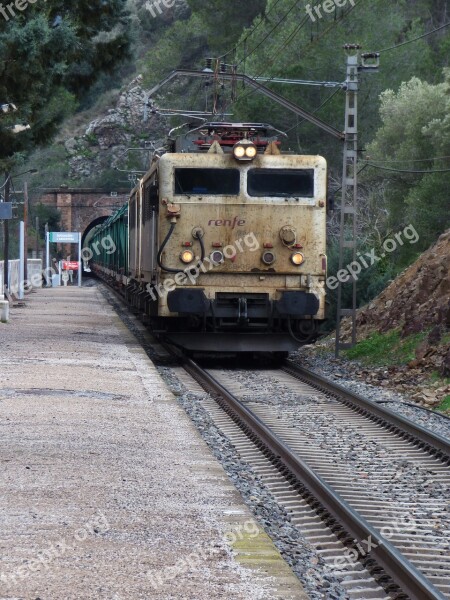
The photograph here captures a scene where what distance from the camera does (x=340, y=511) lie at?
8.16m

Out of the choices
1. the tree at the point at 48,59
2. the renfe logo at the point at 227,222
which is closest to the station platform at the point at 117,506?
the renfe logo at the point at 227,222

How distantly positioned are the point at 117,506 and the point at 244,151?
37.4 ft

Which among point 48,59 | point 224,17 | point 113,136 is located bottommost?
point 48,59

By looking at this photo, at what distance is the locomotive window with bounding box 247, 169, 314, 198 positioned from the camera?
18.5m

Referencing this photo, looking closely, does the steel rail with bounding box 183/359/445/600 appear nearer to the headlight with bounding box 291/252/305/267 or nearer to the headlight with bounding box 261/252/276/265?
the headlight with bounding box 261/252/276/265

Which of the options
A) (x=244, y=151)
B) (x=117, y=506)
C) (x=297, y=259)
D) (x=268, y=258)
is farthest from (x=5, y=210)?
(x=117, y=506)

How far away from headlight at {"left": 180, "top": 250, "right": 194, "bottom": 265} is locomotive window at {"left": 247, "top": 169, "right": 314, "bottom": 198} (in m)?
1.36

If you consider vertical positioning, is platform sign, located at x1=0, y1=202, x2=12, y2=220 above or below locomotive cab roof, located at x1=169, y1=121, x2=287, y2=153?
below

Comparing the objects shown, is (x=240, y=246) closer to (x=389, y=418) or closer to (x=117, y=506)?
(x=389, y=418)

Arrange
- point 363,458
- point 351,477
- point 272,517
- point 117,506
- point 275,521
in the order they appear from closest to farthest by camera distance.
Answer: point 117,506, point 275,521, point 272,517, point 351,477, point 363,458

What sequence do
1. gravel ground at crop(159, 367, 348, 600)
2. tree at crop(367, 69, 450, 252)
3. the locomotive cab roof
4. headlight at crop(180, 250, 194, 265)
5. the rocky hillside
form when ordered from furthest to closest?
tree at crop(367, 69, 450, 252)
the locomotive cab roof
headlight at crop(180, 250, 194, 265)
the rocky hillside
gravel ground at crop(159, 367, 348, 600)

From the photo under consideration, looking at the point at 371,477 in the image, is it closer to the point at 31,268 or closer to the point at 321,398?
the point at 321,398

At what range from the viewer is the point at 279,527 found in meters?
7.96

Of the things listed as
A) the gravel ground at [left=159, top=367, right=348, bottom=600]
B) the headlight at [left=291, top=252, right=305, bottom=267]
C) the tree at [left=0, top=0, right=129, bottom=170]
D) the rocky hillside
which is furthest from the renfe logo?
the gravel ground at [left=159, top=367, right=348, bottom=600]
